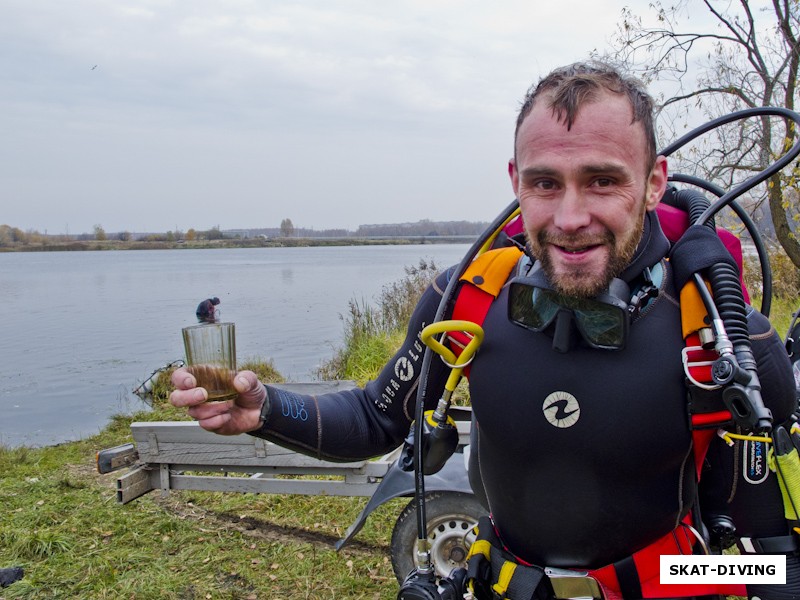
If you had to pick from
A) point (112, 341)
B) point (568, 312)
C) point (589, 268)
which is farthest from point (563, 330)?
point (112, 341)

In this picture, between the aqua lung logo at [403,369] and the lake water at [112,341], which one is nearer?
the aqua lung logo at [403,369]

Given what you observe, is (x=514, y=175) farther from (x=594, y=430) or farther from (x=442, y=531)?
(x=442, y=531)

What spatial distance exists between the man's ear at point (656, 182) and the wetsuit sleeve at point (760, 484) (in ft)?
1.23

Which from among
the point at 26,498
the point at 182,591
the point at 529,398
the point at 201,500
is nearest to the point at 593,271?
the point at 529,398

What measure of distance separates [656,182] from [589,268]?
1.15ft

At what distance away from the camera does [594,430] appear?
1583 millimetres

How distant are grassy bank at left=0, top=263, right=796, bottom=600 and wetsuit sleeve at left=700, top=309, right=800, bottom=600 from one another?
2824 millimetres

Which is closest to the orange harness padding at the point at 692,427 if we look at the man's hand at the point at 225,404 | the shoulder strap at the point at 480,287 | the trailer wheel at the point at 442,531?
the shoulder strap at the point at 480,287

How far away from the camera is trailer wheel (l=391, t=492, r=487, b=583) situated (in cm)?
362

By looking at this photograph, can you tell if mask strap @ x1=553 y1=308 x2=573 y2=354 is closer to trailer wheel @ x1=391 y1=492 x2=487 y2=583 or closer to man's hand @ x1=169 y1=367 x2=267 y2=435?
man's hand @ x1=169 y1=367 x2=267 y2=435

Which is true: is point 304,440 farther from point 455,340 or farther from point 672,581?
point 672,581

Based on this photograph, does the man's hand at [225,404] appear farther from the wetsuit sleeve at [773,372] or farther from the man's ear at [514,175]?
the wetsuit sleeve at [773,372]

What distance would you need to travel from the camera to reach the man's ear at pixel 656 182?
1694 millimetres

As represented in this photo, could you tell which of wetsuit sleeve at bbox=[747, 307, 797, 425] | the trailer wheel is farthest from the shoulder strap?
the trailer wheel
